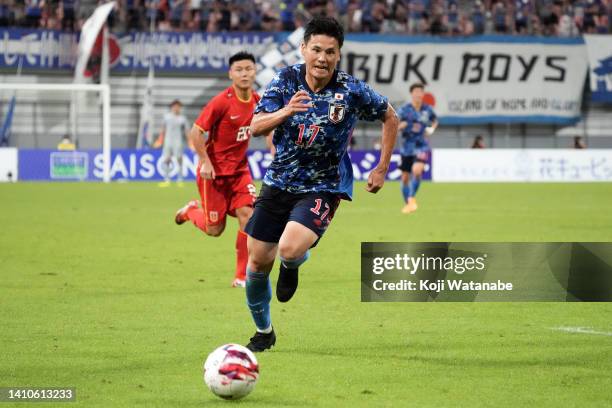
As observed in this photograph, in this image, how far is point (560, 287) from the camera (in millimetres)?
9906

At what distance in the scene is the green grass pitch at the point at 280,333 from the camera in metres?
6.57

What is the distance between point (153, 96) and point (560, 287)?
108 ft

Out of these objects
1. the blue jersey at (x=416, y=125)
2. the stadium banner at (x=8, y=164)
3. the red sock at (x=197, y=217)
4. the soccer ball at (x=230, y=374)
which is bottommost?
the stadium banner at (x=8, y=164)

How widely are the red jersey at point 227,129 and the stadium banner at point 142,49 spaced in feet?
92.8

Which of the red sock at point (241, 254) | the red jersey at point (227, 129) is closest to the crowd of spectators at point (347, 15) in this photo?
the red jersey at point (227, 129)

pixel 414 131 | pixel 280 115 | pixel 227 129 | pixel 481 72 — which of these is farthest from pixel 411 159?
pixel 481 72

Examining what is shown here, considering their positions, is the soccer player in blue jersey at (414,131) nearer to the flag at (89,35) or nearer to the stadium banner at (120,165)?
the stadium banner at (120,165)

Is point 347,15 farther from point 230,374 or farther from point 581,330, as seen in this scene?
point 230,374

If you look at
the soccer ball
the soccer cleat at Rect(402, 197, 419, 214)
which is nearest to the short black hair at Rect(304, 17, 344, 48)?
the soccer ball

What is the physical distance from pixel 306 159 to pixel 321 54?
763mm

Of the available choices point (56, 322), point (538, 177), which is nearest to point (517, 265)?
point (56, 322)

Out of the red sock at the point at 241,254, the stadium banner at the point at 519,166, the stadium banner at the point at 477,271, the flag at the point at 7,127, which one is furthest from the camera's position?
the flag at the point at 7,127

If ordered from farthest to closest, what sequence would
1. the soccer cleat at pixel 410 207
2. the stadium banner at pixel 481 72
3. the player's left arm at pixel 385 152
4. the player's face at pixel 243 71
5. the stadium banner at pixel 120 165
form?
the stadium banner at pixel 481 72
the stadium banner at pixel 120 165
the soccer cleat at pixel 410 207
the player's face at pixel 243 71
the player's left arm at pixel 385 152

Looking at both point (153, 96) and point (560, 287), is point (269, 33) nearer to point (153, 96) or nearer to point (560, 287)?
point (153, 96)
